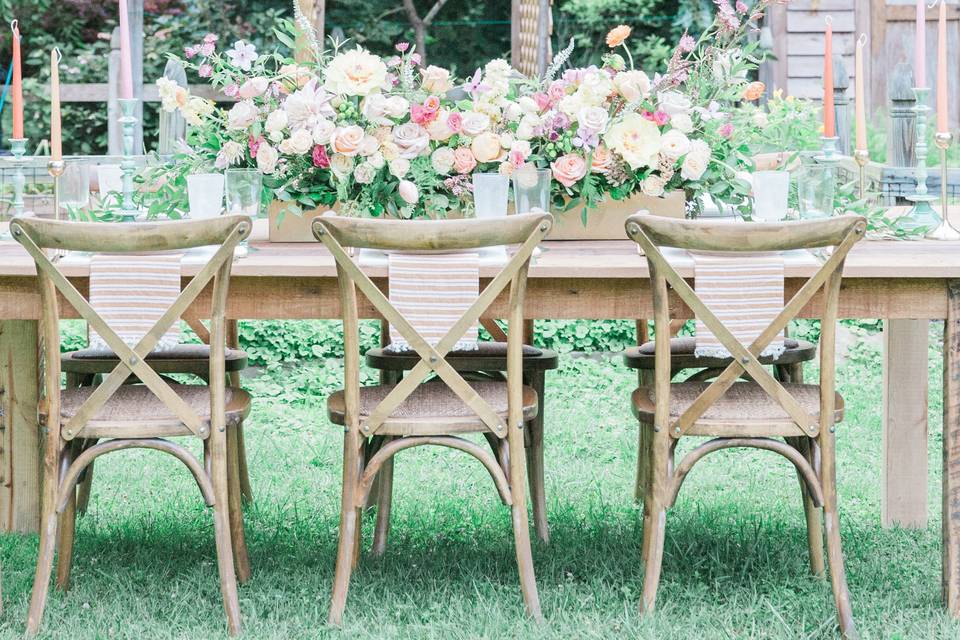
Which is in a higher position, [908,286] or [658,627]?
[908,286]

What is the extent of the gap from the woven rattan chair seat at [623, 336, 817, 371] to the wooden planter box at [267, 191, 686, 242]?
0.33 meters

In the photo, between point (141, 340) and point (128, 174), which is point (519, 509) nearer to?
point (141, 340)

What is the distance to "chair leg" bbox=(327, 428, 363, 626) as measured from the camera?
2881mm

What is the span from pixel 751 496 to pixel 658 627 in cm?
140

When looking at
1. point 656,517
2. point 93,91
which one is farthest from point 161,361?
point 93,91

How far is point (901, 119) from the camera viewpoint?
624cm

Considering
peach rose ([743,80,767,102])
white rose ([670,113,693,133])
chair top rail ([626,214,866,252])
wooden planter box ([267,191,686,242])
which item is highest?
peach rose ([743,80,767,102])

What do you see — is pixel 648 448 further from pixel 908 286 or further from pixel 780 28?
pixel 780 28

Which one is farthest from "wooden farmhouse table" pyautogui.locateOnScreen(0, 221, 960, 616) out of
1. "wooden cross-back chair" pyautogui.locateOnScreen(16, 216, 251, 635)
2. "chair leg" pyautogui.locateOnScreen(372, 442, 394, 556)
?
"chair leg" pyautogui.locateOnScreen(372, 442, 394, 556)

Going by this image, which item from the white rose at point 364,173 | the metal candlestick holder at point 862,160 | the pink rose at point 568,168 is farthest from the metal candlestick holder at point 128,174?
the metal candlestick holder at point 862,160

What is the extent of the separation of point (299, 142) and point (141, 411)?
748mm

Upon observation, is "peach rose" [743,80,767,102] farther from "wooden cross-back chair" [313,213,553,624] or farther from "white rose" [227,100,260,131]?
"white rose" [227,100,260,131]

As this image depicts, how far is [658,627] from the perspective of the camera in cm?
289

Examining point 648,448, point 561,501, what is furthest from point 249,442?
point 648,448
